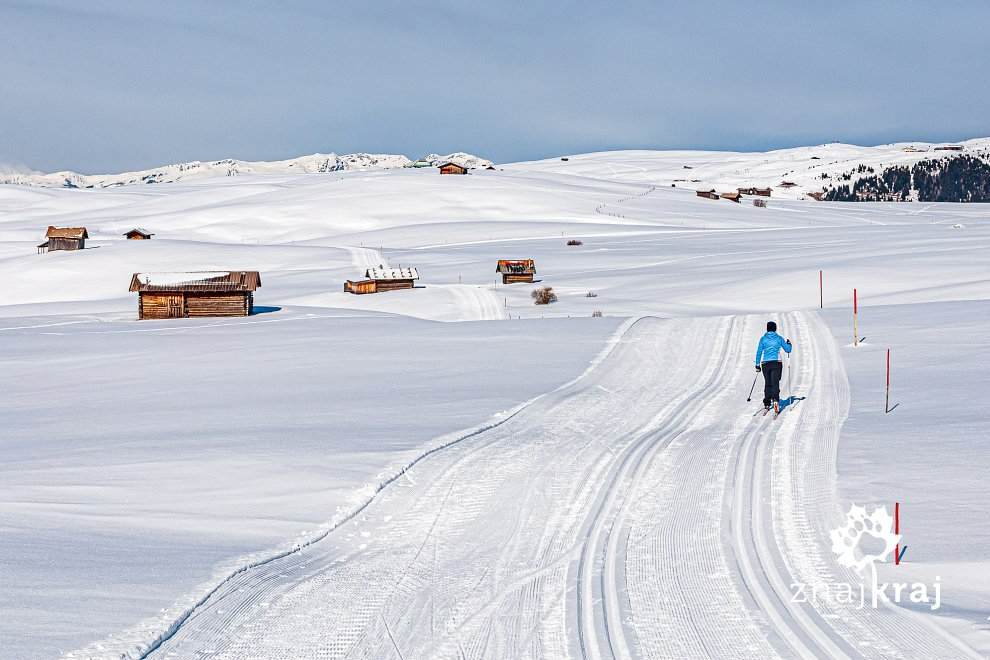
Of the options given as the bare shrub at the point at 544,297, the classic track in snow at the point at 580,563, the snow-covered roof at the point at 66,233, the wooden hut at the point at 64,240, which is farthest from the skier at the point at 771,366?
the snow-covered roof at the point at 66,233

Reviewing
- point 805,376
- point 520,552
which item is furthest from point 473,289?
point 520,552

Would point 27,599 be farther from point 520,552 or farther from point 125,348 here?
point 125,348

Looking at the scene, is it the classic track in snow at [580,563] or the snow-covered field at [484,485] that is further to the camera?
the snow-covered field at [484,485]

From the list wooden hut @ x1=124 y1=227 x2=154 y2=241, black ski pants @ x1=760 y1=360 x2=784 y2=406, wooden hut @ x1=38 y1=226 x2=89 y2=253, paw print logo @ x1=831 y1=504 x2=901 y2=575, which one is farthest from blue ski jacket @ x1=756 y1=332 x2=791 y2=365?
wooden hut @ x1=124 y1=227 x2=154 y2=241

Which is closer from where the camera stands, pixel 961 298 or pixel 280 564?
pixel 280 564

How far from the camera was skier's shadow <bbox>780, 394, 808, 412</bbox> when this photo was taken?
1487cm

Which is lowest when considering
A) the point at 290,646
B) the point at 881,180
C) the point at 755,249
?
the point at 290,646

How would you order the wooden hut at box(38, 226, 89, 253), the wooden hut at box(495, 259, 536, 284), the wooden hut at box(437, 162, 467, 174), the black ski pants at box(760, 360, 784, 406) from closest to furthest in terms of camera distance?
the black ski pants at box(760, 360, 784, 406) → the wooden hut at box(495, 259, 536, 284) → the wooden hut at box(38, 226, 89, 253) → the wooden hut at box(437, 162, 467, 174)

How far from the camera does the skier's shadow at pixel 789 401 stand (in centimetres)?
1487

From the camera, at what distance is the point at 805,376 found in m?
17.8

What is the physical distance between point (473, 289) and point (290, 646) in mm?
39403

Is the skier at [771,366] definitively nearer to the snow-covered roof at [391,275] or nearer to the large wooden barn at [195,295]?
the large wooden barn at [195,295]

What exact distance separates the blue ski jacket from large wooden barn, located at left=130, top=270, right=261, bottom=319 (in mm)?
27223

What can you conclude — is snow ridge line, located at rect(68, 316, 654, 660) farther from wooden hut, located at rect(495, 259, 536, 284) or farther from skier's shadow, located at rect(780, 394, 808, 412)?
wooden hut, located at rect(495, 259, 536, 284)
